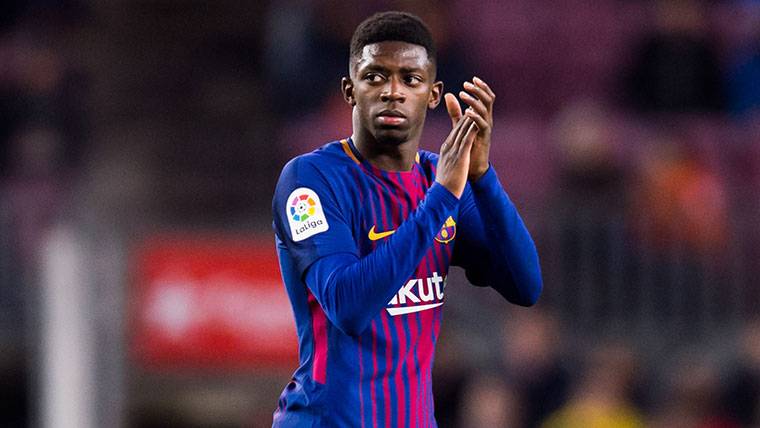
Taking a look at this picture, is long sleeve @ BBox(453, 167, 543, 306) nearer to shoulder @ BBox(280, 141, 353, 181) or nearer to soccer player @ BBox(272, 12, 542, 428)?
soccer player @ BBox(272, 12, 542, 428)

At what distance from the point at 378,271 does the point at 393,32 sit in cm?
70

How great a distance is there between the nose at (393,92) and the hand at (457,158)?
188 mm

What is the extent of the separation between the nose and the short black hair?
124 mm

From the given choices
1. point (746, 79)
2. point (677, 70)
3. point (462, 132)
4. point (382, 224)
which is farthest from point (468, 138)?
point (746, 79)

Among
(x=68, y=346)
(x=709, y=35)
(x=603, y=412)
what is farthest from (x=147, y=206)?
(x=709, y=35)

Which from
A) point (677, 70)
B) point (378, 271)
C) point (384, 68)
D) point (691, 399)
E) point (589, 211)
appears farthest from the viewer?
point (677, 70)

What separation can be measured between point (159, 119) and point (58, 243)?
2673 millimetres

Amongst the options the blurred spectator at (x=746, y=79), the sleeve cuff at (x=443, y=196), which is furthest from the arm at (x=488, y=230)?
the blurred spectator at (x=746, y=79)

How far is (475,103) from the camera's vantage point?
148 inches

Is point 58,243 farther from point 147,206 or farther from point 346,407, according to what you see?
point 346,407

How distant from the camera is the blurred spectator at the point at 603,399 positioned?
8.39 metres

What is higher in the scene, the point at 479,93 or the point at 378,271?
the point at 479,93

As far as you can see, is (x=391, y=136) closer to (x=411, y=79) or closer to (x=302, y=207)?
(x=411, y=79)

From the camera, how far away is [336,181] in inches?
153
